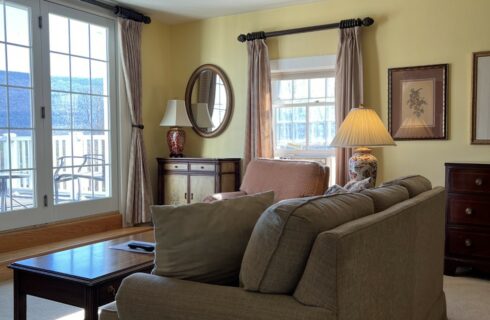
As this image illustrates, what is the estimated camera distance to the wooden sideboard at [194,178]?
5027 mm

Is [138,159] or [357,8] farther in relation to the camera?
[138,159]

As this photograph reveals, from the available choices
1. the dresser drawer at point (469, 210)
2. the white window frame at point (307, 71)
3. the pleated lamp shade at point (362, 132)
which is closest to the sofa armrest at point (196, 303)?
the pleated lamp shade at point (362, 132)

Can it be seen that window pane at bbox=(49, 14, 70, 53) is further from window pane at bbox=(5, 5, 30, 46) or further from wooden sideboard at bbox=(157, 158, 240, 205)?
wooden sideboard at bbox=(157, 158, 240, 205)

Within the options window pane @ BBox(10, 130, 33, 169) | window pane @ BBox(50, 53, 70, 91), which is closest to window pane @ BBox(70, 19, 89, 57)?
window pane @ BBox(50, 53, 70, 91)

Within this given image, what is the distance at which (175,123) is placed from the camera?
5316mm

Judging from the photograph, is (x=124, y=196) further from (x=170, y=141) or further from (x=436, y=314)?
(x=436, y=314)

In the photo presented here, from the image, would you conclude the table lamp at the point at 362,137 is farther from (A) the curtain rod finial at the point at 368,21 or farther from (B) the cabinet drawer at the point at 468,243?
(A) the curtain rod finial at the point at 368,21

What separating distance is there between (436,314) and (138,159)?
359 centimetres

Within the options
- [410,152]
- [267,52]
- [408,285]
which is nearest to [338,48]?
[267,52]

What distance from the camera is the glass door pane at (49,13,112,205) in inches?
177

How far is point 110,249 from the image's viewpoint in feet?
8.87

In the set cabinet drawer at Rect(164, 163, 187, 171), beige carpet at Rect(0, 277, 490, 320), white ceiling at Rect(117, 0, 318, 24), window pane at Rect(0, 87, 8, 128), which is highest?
white ceiling at Rect(117, 0, 318, 24)

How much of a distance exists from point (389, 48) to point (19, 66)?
338 cm

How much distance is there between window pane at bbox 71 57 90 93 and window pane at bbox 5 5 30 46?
0.56 m
